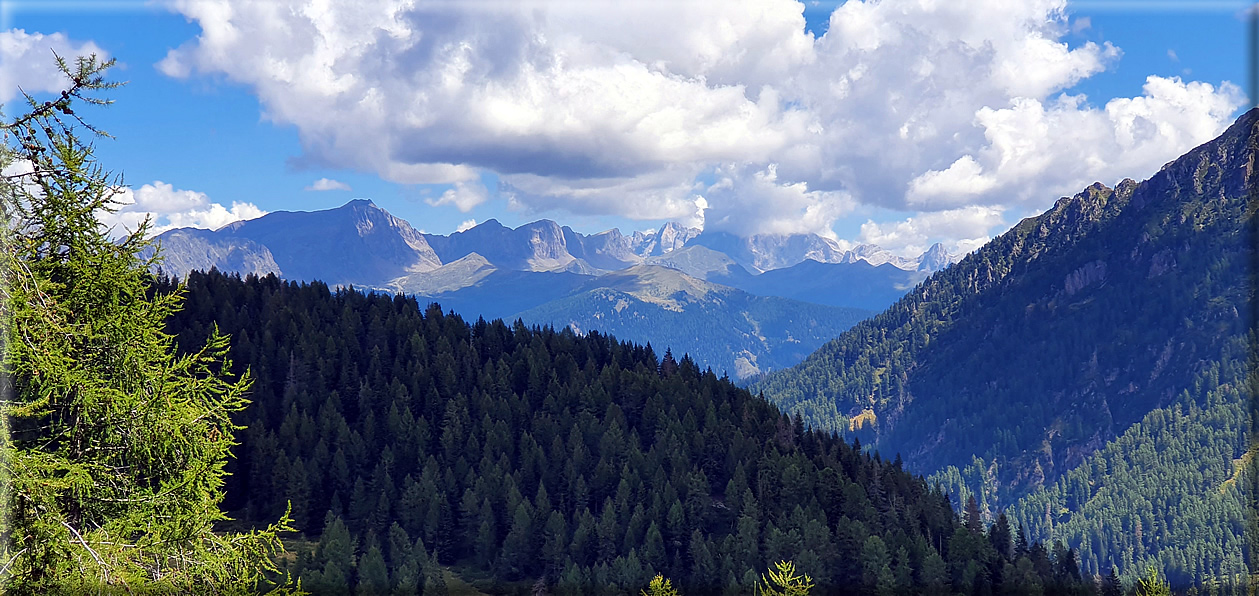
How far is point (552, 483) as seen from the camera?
160125 mm

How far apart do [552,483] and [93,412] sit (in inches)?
5722

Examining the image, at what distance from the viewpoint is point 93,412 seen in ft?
61.0

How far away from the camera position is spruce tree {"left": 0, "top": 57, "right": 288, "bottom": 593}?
1727 cm

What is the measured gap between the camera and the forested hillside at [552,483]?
13212 centimetres

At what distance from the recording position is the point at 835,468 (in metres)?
168

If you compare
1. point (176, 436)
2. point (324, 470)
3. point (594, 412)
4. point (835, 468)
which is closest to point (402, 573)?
point (324, 470)

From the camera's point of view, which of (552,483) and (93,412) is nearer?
(93,412)

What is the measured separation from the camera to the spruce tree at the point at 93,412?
17266mm

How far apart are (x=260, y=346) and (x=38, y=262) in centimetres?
18007

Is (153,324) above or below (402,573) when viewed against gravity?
above

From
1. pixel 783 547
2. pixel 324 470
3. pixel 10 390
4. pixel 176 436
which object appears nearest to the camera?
pixel 10 390

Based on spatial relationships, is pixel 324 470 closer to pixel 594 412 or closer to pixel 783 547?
pixel 594 412

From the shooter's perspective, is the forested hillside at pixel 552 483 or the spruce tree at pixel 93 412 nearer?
the spruce tree at pixel 93 412

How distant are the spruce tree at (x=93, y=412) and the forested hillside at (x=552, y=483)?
306 ft
